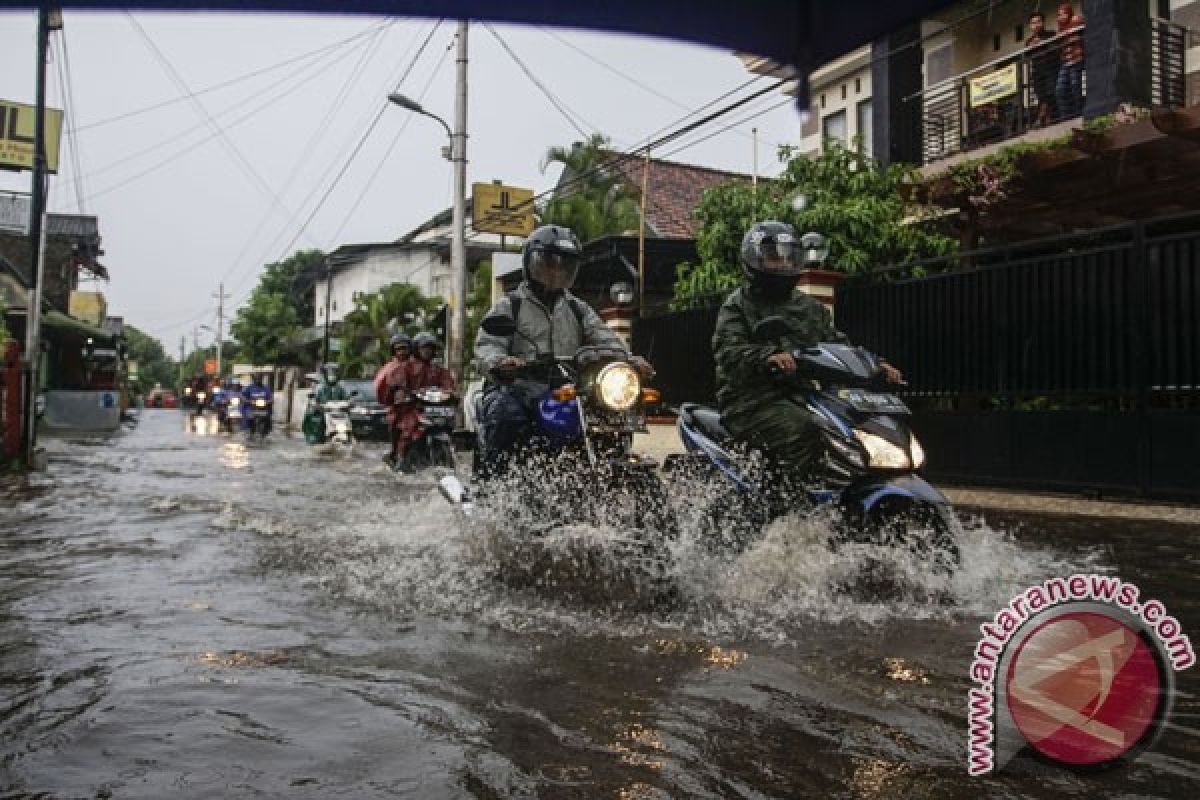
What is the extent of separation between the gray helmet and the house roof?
16967mm

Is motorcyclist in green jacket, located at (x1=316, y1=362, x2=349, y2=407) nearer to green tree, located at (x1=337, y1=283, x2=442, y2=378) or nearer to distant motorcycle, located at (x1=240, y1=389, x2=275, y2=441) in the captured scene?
distant motorcycle, located at (x1=240, y1=389, x2=275, y2=441)

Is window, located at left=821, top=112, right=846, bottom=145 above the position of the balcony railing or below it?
above

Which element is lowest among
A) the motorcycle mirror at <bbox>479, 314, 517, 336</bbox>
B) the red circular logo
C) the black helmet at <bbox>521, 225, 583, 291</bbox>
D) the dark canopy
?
the red circular logo

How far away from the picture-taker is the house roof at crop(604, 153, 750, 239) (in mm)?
22531

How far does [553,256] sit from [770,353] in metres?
1.18

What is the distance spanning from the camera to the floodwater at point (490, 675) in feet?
6.73

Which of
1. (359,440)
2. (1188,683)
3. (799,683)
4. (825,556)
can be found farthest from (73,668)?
(359,440)

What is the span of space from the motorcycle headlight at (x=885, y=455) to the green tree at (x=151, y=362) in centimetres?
9664

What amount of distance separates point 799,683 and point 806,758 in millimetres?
625

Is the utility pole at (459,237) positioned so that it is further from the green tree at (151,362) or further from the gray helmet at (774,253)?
the green tree at (151,362)

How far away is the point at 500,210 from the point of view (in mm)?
19266

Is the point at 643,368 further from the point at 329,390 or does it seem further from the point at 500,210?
the point at 500,210

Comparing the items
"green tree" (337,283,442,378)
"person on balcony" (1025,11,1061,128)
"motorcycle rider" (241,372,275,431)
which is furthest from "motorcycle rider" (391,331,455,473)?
"green tree" (337,283,442,378)

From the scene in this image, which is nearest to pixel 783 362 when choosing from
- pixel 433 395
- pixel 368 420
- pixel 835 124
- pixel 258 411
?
pixel 433 395
